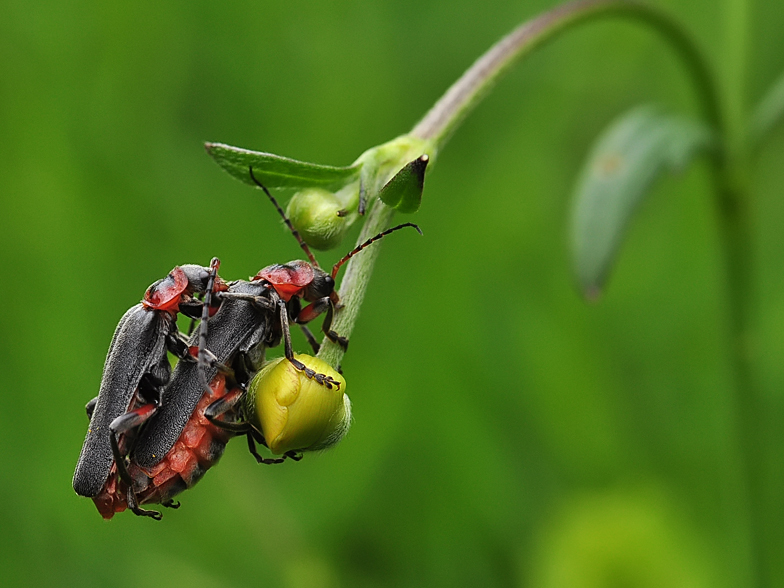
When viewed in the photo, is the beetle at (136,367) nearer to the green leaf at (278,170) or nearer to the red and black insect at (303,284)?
the red and black insect at (303,284)

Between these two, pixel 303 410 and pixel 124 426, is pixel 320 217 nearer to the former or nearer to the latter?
pixel 303 410

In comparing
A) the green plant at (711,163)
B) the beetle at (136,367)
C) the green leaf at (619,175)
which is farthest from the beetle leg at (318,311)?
the green leaf at (619,175)

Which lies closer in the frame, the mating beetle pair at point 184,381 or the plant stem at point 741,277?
the mating beetle pair at point 184,381

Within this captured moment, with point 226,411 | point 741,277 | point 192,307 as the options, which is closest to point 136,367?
point 192,307

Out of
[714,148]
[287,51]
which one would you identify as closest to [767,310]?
[714,148]

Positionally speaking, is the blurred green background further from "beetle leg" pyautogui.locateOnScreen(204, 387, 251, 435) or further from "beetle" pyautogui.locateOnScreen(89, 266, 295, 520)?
"beetle leg" pyautogui.locateOnScreen(204, 387, 251, 435)

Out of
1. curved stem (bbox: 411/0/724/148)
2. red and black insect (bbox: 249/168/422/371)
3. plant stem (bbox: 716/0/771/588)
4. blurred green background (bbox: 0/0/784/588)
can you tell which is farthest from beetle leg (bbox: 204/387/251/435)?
plant stem (bbox: 716/0/771/588)
